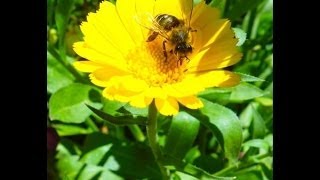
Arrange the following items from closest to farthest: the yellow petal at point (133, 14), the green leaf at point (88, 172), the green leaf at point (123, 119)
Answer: the green leaf at point (123, 119), the yellow petal at point (133, 14), the green leaf at point (88, 172)

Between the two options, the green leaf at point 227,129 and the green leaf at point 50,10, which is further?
the green leaf at point 50,10

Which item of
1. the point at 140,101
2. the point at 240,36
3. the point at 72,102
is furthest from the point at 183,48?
the point at 72,102

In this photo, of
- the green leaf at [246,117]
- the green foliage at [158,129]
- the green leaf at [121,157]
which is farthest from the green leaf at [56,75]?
the green leaf at [246,117]

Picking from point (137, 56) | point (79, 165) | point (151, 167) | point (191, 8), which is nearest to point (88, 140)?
point (79, 165)

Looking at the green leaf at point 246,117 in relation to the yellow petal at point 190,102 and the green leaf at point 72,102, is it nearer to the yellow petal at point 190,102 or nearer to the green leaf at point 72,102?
the green leaf at point 72,102

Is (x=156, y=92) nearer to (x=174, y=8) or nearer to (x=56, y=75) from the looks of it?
(x=174, y=8)

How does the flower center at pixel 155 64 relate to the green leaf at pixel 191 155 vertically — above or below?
above

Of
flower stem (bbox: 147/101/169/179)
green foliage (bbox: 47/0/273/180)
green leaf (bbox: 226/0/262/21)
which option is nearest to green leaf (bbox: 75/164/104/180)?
green foliage (bbox: 47/0/273/180)
